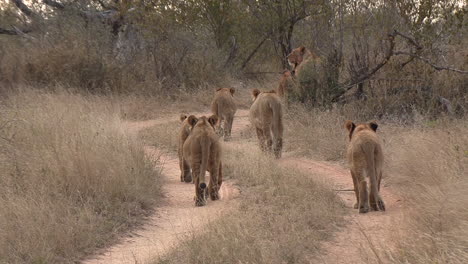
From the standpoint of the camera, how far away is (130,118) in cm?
1622

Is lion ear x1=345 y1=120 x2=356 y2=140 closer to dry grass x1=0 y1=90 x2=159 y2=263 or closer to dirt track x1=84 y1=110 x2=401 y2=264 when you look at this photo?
dirt track x1=84 y1=110 x2=401 y2=264

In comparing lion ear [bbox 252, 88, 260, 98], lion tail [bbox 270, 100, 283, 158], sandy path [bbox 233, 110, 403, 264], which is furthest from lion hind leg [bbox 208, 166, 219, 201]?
lion ear [bbox 252, 88, 260, 98]

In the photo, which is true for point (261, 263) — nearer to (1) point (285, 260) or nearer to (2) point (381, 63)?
(1) point (285, 260)

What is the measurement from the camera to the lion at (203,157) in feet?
26.7

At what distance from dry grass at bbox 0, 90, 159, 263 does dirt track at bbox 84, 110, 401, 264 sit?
26cm

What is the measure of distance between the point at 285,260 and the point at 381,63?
28.7 ft

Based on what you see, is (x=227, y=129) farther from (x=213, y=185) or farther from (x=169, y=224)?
(x=169, y=224)

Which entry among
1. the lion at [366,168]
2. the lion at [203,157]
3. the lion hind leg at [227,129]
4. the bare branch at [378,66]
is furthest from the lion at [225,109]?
the lion at [366,168]

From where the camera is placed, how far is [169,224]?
7.63m

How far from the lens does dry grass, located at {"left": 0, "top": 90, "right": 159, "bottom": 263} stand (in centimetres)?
636

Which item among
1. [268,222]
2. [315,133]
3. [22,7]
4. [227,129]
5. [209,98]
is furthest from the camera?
[22,7]

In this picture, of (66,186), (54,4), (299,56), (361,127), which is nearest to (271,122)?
(361,127)

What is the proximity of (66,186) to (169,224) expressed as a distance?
1378 millimetres

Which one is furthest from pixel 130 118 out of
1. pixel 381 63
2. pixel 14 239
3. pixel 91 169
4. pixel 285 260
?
pixel 285 260
